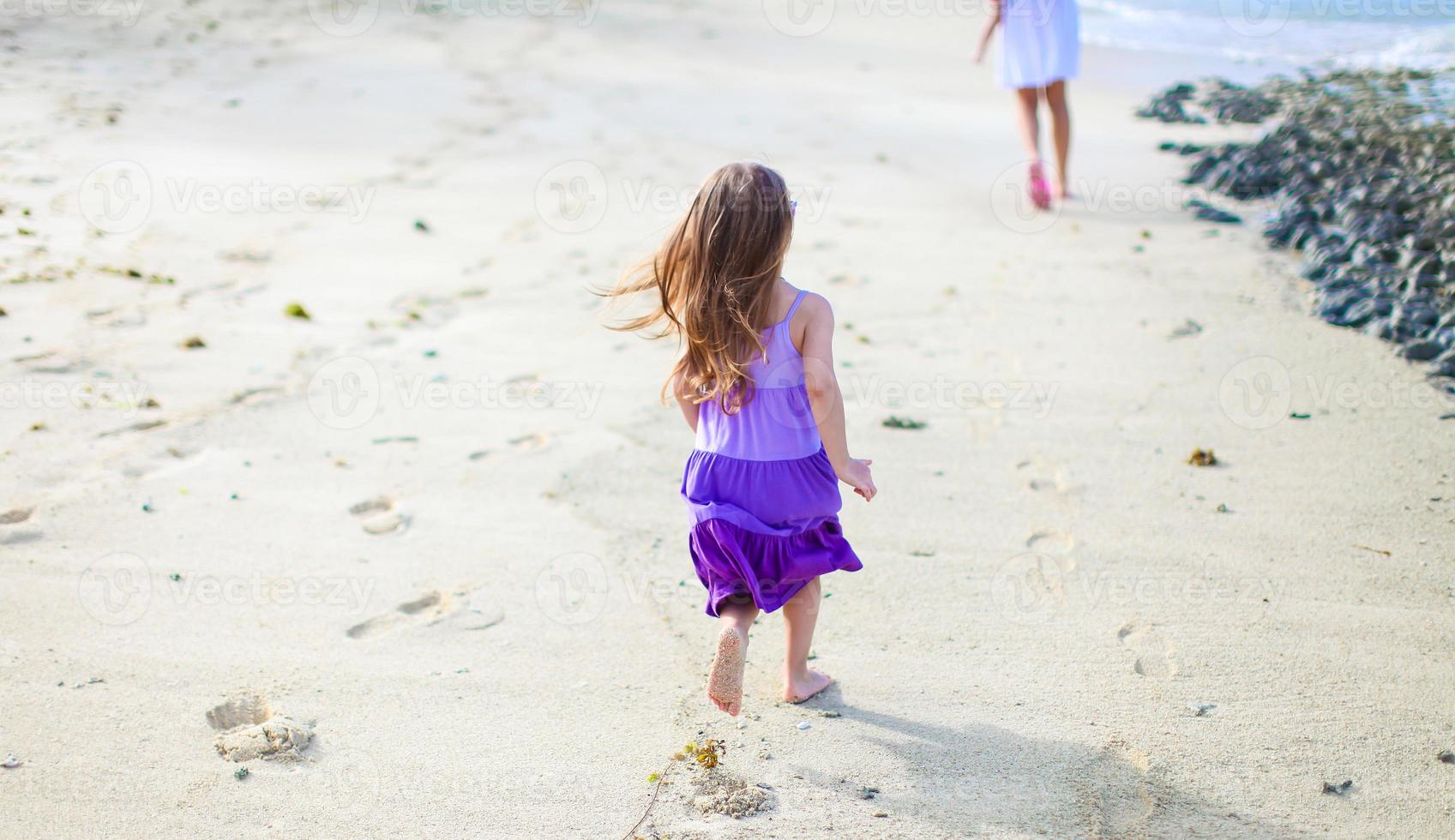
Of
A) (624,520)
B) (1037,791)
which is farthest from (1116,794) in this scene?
(624,520)

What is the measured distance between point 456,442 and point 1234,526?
245 centimetres

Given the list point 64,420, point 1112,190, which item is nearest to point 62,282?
point 64,420

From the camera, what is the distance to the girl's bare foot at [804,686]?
246 cm

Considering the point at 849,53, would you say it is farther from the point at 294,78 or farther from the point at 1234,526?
the point at 1234,526

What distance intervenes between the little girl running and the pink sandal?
12.9ft

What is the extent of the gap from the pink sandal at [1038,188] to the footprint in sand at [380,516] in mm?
3925

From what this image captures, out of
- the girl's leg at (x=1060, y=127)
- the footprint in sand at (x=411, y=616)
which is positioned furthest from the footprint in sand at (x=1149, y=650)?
the girl's leg at (x=1060, y=127)

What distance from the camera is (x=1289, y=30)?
11734mm

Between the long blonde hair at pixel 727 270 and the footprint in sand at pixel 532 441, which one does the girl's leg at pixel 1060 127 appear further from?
the long blonde hair at pixel 727 270

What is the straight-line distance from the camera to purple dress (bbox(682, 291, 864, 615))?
2.28 metres

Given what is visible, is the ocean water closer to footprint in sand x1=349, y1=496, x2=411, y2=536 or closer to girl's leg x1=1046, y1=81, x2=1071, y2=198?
girl's leg x1=1046, y1=81, x2=1071, y2=198

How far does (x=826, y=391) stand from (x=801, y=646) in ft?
2.00

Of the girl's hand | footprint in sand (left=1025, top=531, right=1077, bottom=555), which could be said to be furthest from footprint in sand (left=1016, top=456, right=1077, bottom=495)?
the girl's hand

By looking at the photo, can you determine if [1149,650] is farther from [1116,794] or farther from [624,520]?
[624,520]
